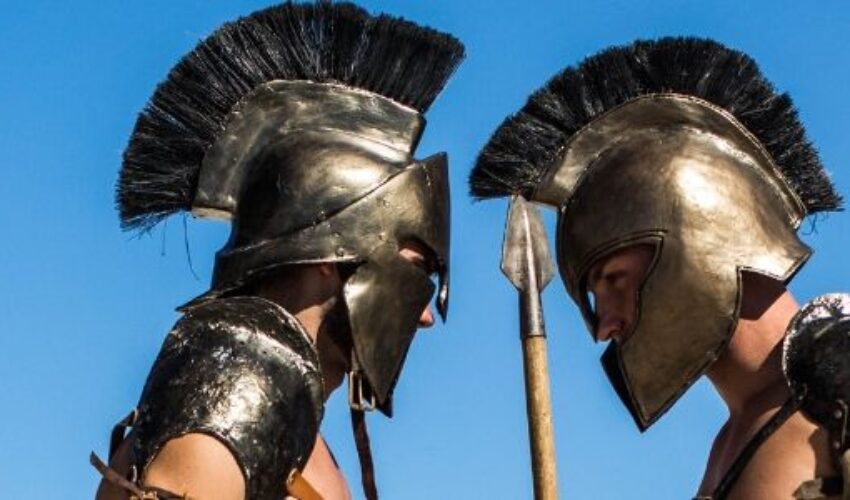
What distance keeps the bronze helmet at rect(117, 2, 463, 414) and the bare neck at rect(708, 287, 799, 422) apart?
3.91ft

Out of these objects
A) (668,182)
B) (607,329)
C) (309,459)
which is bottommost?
(309,459)

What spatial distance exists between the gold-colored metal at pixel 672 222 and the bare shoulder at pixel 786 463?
21.7 inches

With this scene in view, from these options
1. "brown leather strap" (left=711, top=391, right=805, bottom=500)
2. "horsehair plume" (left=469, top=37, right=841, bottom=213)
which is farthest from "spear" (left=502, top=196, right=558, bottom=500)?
"brown leather strap" (left=711, top=391, right=805, bottom=500)

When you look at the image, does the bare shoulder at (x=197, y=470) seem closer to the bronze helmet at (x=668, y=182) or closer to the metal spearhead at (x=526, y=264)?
the bronze helmet at (x=668, y=182)

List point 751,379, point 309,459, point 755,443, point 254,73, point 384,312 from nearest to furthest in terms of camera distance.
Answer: point 755,443 → point 309,459 → point 751,379 → point 384,312 → point 254,73

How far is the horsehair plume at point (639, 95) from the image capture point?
727 centimetres

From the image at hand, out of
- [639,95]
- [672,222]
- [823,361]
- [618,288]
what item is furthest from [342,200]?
[823,361]

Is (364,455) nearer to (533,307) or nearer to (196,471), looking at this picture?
(196,471)

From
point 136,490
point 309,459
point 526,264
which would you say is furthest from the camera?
point 526,264

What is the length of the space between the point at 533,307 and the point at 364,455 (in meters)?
3.91

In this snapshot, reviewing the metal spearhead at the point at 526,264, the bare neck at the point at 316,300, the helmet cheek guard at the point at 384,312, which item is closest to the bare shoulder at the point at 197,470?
the bare neck at the point at 316,300

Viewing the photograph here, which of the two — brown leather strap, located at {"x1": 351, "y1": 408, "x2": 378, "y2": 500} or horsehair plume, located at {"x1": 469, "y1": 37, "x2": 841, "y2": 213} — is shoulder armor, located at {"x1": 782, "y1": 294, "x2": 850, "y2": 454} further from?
brown leather strap, located at {"x1": 351, "y1": 408, "x2": 378, "y2": 500}

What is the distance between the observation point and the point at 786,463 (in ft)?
20.5

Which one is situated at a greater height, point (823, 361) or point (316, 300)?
point (316, 300)
